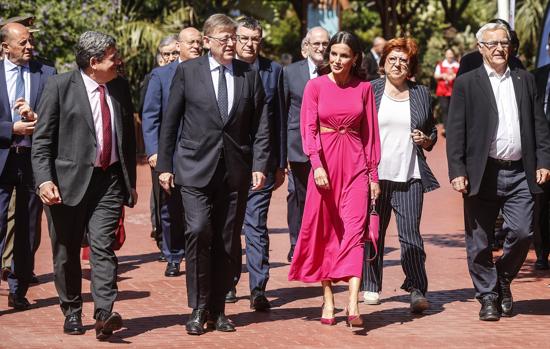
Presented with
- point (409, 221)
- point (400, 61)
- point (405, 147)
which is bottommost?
point (409, 221)

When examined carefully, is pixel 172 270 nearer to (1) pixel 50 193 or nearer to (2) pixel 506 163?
(1) pixel 50 193

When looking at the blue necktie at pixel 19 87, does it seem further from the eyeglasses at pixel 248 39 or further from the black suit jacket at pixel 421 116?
the black suit jacket at pixel 421 116

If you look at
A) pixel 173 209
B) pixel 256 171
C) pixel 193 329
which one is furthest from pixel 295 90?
pixel 193 329

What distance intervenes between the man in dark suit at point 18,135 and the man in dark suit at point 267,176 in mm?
1560

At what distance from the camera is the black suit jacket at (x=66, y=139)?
8633 mm

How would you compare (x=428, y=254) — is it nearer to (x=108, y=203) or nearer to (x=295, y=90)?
(x=295, y=90)

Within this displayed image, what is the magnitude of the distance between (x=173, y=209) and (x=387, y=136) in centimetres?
287

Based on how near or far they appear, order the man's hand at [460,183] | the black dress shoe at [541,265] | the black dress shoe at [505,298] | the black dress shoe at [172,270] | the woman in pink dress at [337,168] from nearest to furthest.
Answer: the woman in pink dress at [337,168], the man's hand at [460,183], the black dress shoe at [505,298], the black dress shoe at [172,270], the black dress shoe at [541,265]

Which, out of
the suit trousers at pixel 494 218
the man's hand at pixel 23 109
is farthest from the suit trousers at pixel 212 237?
the suit trousers at pixel 494 218

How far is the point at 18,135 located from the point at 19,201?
19.9 inches

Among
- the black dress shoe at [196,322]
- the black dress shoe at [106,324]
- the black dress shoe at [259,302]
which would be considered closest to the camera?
the black dress shoe at [106,324]

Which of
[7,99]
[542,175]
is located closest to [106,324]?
[7,99]

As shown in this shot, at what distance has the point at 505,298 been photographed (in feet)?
31.3

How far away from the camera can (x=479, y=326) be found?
911cm
